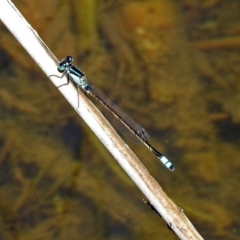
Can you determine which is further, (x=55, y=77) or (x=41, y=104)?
(x=41, y=104)

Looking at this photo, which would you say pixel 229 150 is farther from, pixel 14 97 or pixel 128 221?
pixel 14 97

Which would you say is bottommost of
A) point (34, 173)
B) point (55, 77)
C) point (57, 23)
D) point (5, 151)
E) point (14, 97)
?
point (55, 77)

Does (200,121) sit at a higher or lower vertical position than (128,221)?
higher

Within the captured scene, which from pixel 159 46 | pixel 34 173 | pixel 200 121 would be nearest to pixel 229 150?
pixel 200 121

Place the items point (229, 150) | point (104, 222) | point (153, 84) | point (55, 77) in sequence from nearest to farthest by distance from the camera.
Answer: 1. point (55, 77)
2. point (104, 222)
3. point (229, 150)
4. point (153, 84)

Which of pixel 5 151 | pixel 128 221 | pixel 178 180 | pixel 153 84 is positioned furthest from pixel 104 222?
pixel 153 84

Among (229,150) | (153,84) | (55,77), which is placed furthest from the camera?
(153,84)
